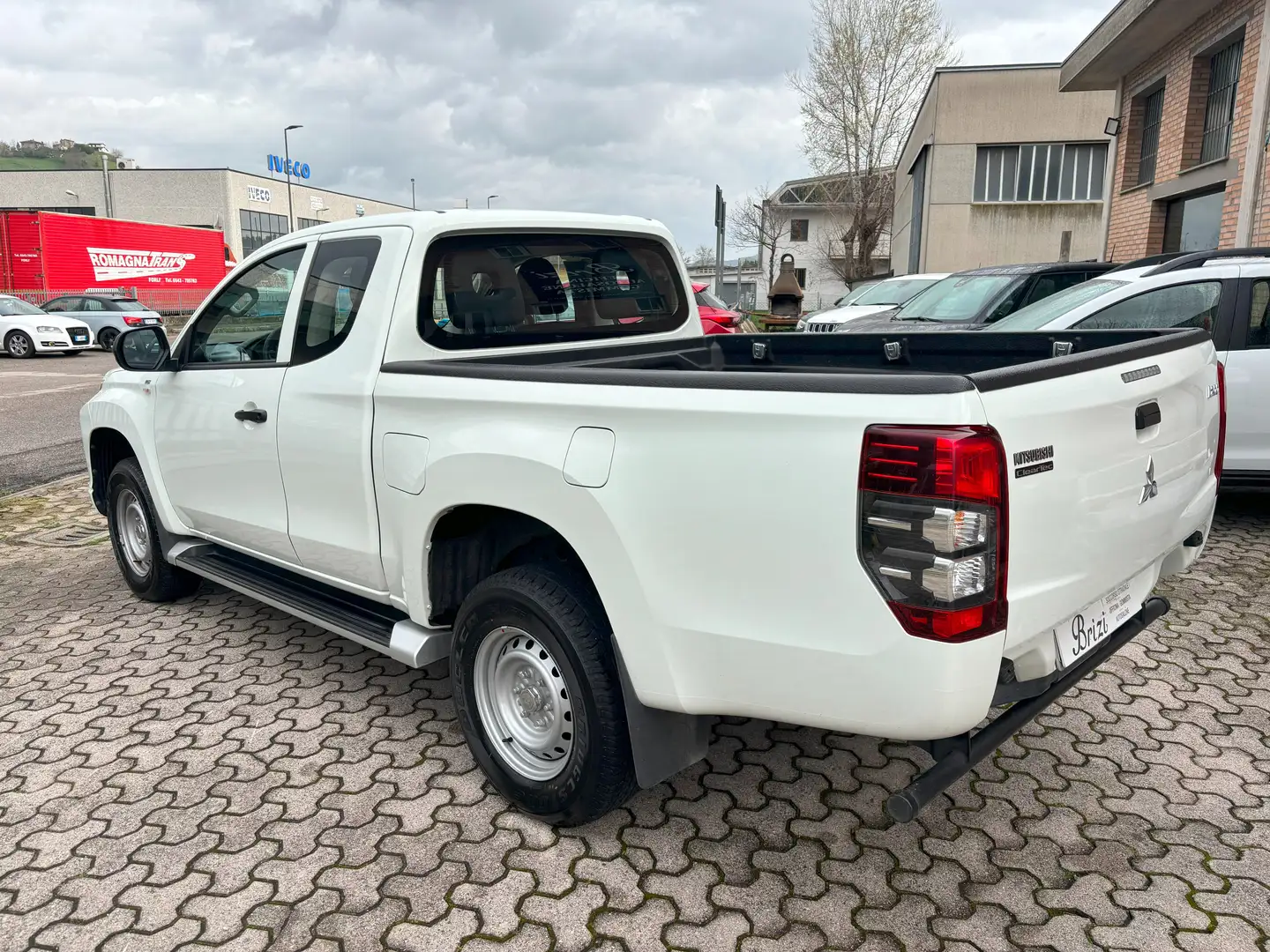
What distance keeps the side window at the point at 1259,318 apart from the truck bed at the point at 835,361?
10.5 ft

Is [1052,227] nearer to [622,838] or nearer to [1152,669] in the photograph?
[1152,669]

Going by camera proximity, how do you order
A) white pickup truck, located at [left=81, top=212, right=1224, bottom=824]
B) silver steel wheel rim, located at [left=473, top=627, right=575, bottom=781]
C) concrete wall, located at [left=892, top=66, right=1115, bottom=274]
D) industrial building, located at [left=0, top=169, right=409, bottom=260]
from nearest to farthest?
white pickup truck, located at [left=81, top=212, right=1224, bottom=824], silver steel wheel rim, located at [left=473, top=627, right=575, bottom=781], concrete wall, located at [left=892, top=66, right=1115, bottom=274], industrial building, located at [left=0, top=169, right=409, bottom=260]

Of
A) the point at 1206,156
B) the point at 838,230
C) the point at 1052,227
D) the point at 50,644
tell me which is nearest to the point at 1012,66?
the point at 1052,227

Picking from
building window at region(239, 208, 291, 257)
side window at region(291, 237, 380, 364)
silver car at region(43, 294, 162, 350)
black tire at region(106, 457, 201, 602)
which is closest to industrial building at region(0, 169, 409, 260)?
building window at region(239, 208, 291, 257)

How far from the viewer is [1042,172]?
29672mm

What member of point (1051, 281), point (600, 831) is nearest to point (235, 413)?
point (600, 831)

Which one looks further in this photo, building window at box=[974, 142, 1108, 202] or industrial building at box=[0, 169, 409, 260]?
industrial building at box=[0, 169, 409, 260]

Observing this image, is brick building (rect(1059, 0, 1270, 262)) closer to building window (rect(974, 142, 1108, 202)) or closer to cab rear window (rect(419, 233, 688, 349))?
cab rear window (rect(419, 233, 688, 349))

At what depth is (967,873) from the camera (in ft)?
9.30

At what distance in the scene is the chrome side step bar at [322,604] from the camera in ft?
11.2

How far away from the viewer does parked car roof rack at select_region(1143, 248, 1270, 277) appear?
6543 millimetres

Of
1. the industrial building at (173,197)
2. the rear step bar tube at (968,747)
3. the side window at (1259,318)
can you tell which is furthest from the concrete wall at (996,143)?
the industrial building at (173,197)

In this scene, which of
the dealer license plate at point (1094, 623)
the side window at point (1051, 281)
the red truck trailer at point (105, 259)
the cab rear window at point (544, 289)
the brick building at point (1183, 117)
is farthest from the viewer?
the red truck trailer at point (105, 259)

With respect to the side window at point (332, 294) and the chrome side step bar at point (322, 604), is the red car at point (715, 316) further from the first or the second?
the side window at point (332, 294)
